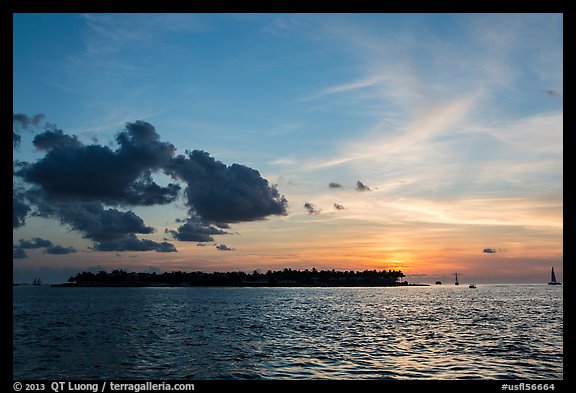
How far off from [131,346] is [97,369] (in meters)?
13.1

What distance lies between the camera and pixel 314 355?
137 ft
